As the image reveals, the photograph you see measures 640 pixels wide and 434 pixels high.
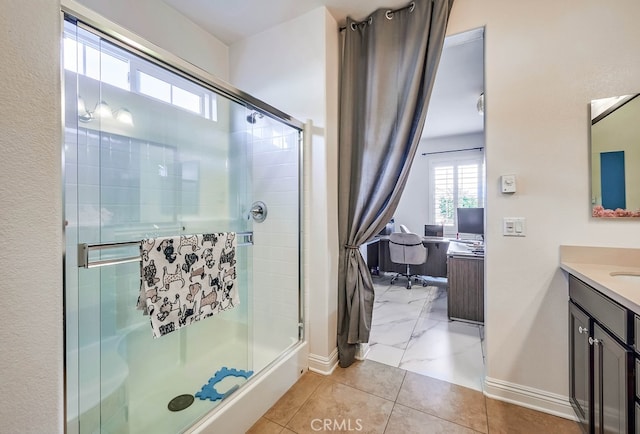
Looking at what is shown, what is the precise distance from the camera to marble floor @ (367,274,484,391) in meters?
2.04

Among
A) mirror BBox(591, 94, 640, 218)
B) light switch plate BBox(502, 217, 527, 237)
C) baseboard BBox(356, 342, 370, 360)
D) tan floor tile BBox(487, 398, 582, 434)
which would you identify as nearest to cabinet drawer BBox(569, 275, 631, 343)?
light switch plate BBox(502, 217, 527, 237)

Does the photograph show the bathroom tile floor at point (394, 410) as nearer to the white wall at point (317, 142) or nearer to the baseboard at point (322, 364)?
the baseboard at point (322, 364)

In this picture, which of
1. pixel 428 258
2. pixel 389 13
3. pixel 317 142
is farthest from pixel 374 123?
pixel 428 258

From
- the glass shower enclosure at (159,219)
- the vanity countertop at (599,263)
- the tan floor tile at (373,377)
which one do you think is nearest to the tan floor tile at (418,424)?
the tan floor tile at (373,377)

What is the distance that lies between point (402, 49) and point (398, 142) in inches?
Answer: 26.6

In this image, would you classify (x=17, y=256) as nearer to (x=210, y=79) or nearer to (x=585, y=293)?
(x=210, y=79)

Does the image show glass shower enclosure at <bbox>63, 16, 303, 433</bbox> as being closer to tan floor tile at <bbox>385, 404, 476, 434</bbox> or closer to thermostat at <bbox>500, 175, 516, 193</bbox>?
tan floor tile at <bbox>385, 404, 476, 434</bbox>

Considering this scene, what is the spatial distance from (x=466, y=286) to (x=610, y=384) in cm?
181

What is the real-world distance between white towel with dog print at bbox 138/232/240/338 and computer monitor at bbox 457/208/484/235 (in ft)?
10.4

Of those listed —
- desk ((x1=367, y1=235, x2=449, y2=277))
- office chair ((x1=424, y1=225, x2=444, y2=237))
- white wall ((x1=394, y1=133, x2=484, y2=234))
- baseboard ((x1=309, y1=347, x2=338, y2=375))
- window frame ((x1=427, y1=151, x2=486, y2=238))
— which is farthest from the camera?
white wall ((x1=394, y1=133, x2=484, y2=234))

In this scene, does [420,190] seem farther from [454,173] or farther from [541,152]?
[541,152]

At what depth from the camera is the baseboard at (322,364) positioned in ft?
6.63

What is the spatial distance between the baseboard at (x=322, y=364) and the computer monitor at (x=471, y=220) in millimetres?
2537

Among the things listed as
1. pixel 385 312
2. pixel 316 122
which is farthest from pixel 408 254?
pixel 316 122
